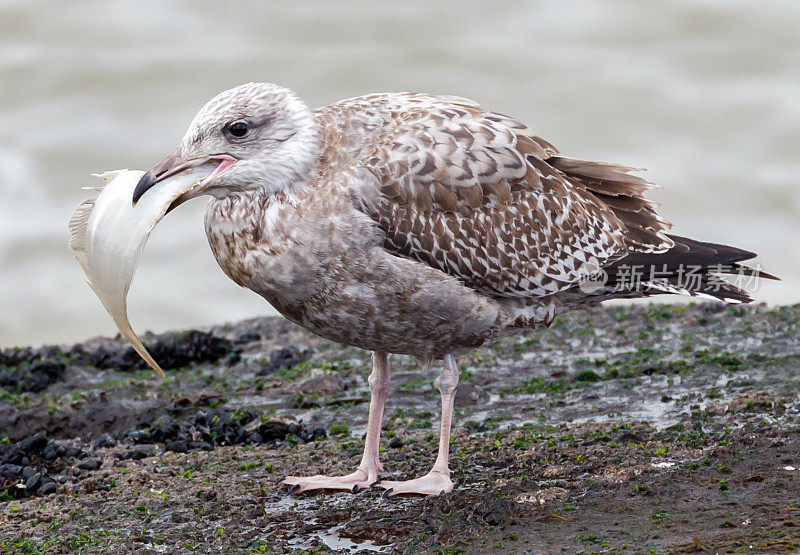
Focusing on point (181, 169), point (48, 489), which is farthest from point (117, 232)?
point (48, 489)

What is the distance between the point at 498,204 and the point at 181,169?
2.04 meters

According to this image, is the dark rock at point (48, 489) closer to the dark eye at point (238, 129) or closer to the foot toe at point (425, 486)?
the foot toe at point (425, 486)

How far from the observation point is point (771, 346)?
8.80 m

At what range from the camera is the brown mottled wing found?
22.3ft

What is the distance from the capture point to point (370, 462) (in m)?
7.05

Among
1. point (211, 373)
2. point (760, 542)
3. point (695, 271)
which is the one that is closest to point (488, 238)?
point (695, 271)

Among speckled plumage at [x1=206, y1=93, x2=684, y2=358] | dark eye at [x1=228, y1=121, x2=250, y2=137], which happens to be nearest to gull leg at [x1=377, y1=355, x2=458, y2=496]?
speckled plumage at [x1=206, y1=93, x2=684, y2=358]

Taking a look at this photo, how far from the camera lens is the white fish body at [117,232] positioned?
601 cm

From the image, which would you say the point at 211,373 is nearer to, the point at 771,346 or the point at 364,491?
the point at 364,491

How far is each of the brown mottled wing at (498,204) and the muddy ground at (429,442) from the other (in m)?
1.13

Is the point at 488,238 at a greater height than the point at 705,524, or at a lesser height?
greater

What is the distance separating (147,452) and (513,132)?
10.7ft

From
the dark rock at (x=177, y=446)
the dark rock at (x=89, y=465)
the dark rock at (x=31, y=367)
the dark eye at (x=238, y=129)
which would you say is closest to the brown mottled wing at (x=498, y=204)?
the dark eye at (x=238, y=129)

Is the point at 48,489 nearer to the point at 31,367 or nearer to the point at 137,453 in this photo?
the point at 137,453
